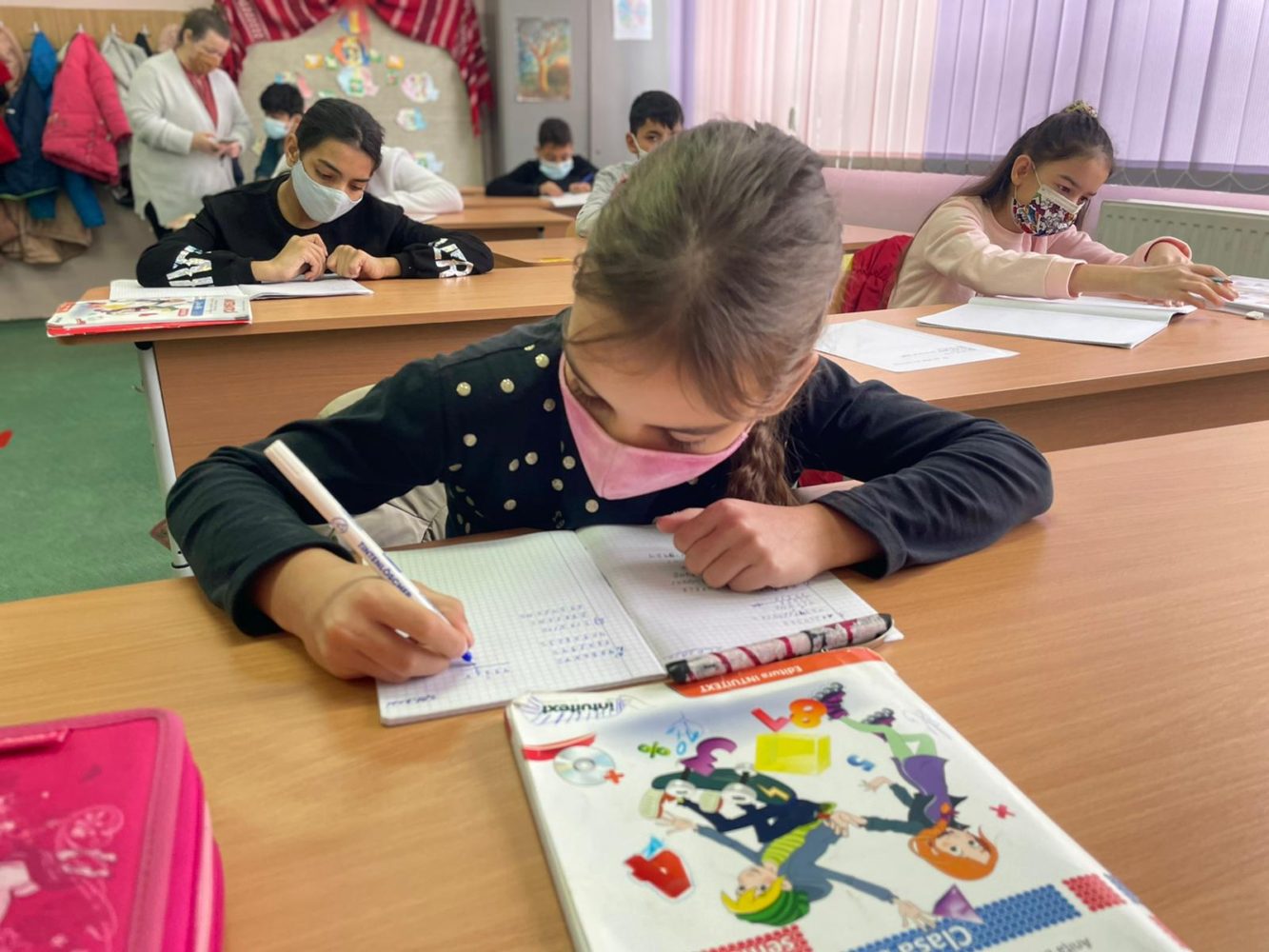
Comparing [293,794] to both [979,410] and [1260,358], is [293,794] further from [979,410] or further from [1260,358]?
[1260,358]

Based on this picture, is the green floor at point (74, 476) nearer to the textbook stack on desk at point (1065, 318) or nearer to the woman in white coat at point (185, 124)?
the woman in white coat at point (185, 124)

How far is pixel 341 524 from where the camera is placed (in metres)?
0.57

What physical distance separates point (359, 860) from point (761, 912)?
0.62ft

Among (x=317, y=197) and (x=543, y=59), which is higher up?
(x=543, y=59)

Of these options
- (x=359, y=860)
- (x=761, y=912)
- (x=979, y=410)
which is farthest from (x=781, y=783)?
(x=979, y=410)

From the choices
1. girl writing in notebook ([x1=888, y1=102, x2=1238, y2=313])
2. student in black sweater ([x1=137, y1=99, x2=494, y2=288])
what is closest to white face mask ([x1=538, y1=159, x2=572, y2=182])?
student in black sweater ([x1=137, y1=99, x2=494, y2=288])

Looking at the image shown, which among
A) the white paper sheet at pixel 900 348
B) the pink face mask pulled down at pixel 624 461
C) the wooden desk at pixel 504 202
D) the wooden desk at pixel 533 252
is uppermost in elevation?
the pink face mask pulled down at pixel 624 461

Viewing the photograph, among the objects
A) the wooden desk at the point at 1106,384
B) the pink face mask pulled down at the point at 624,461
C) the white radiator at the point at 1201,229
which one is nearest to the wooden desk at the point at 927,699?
the pink face mask pulled down at the point at 624,461

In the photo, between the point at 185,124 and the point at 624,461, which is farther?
the point at 185,124

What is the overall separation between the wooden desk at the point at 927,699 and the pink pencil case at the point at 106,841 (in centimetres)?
6

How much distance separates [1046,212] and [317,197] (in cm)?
167

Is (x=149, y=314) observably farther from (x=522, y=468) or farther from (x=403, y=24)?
(x=403, y=24)

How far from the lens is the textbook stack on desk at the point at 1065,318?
1.57 metres

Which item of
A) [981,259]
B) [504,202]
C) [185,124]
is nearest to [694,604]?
[981,259]
